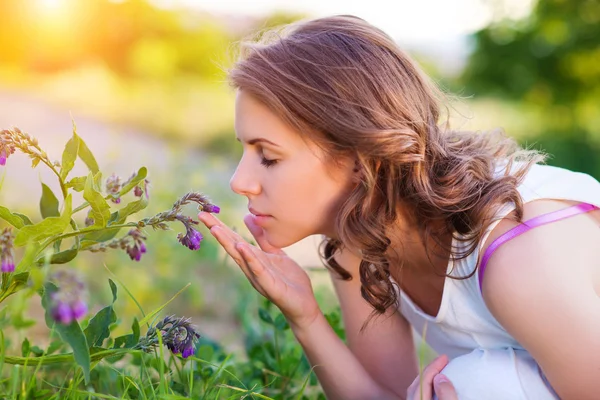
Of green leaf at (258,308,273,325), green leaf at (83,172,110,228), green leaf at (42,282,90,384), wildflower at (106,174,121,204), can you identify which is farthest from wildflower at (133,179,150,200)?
green leaf at (258,308,273,325)

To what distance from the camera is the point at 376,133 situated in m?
1.73

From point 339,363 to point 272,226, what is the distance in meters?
0.45

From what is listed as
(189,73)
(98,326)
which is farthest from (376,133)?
(189,73)

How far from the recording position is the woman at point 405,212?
159cm

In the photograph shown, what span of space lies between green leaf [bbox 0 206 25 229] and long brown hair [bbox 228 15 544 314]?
70cm

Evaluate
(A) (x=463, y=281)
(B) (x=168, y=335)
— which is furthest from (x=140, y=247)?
(A) (x=463, y=281)

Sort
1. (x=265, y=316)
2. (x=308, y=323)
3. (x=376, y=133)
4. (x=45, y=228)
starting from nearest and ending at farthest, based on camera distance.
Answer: (x=45, y=228), (x=376, y=133), (x=308, y=323), (x=265, y=316)

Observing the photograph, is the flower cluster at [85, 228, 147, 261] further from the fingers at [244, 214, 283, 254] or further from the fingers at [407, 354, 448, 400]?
the fingers at [407, 354, 448, 400]

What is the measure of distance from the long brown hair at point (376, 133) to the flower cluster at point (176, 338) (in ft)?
1.76

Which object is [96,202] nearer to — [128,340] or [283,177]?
[128,340]

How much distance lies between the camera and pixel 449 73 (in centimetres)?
1602

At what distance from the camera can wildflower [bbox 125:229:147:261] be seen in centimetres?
145

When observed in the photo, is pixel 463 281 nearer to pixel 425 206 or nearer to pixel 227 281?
pixel 425 206

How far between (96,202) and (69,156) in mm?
126
